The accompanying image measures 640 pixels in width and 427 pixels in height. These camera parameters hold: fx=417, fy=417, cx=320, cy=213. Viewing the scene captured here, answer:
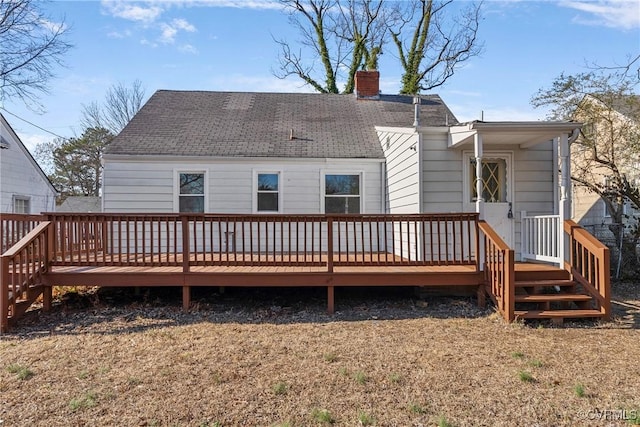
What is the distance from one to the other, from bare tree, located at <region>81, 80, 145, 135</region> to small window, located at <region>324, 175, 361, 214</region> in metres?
21.9

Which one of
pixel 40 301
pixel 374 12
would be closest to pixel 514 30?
pixel 40 301

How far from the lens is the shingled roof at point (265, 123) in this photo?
31.3 ft

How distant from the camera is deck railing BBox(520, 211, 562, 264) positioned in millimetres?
6656

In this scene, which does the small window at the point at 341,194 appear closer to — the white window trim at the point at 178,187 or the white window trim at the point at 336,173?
the white window trim at the point at 336,173

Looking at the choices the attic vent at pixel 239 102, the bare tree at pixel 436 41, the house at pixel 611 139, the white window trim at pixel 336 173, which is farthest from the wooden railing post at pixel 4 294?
the bare tree at pixel 436 41

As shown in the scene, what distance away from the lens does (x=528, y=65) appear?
11727 millimetres

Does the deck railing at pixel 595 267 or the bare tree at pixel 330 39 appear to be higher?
the bare tree at pixel 330 39

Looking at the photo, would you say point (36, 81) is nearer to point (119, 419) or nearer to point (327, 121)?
point (327, 121)

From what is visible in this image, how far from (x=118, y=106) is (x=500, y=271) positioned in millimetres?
27605

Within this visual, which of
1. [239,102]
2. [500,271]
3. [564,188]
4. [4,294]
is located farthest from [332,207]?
[4,294]

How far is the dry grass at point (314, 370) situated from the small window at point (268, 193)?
3.80 m

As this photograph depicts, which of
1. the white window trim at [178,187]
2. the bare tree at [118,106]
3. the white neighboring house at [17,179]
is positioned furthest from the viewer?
the bare tree at [118,106]

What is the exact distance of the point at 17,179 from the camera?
14008 millimetres

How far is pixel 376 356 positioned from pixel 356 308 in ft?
6.71
